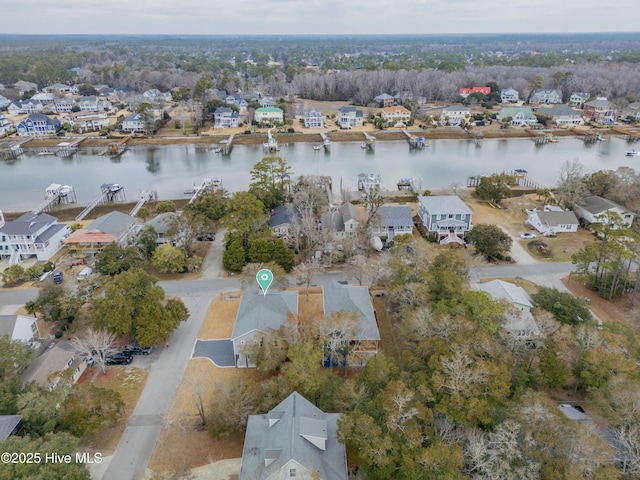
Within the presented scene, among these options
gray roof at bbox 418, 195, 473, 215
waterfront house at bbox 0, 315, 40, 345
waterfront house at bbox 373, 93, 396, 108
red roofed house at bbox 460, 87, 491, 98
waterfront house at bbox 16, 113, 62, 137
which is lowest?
waterfront house at bbox 0, 315, 40, 345

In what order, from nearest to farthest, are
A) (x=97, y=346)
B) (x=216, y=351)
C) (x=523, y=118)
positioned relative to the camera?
(x=97, y=346) → (x=216, y=351) → (x=523, y=118)

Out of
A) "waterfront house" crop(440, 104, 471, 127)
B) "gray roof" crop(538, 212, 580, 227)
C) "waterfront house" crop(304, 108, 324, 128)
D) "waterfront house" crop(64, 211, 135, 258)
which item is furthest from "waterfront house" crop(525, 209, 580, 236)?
"waterfront house" crop(304, 108, 324, 128)

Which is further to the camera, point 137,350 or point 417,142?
point 417,142

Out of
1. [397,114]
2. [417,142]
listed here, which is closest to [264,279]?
[417,142]

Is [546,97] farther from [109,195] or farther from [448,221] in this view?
[109,195]

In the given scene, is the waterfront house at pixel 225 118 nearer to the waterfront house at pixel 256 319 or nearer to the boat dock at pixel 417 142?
the boat dock at pixel 417 142

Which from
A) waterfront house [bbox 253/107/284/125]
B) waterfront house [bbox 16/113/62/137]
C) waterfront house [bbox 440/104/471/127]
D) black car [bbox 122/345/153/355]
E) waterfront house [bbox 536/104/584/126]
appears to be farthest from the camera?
waterfront house [bbox 440/104/471/127]

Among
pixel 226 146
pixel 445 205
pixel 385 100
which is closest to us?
pixel 445 205

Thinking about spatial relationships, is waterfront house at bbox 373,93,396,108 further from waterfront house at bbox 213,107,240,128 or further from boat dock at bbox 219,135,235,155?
boat dock at bbox 219,135,235,155

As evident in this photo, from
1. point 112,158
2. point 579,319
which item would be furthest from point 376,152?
point 579,319
